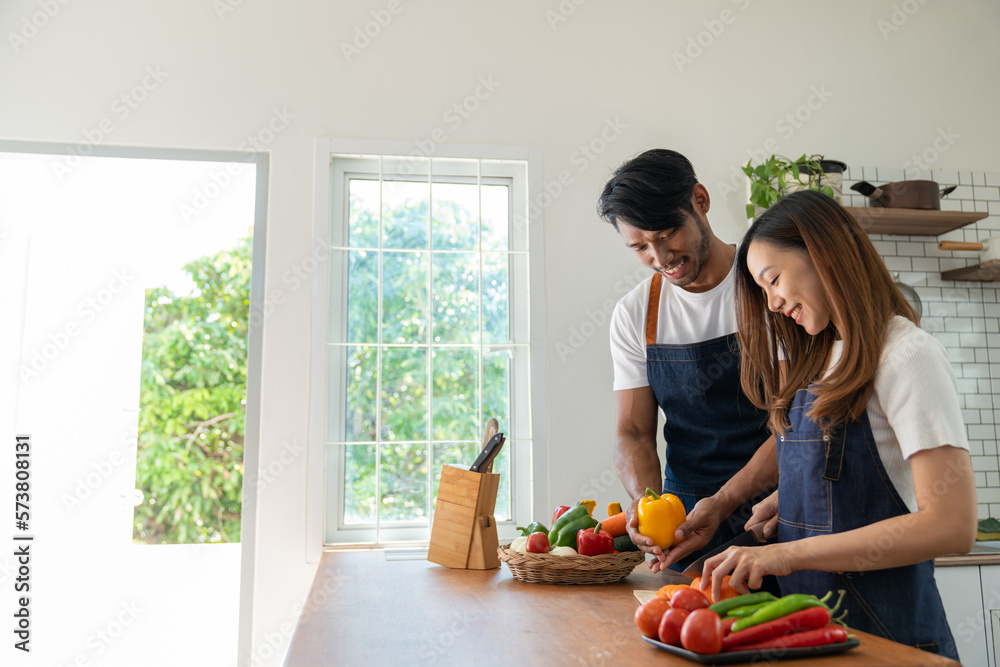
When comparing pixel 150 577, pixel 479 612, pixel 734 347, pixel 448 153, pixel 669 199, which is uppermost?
pixel 448 153

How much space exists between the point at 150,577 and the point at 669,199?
5.50 meters

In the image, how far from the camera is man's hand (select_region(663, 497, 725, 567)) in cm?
152

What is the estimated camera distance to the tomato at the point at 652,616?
3.51ft

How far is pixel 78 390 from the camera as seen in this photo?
3568mm

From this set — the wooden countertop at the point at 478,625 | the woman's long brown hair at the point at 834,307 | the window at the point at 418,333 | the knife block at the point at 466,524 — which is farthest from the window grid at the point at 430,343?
the woman's long brown hair at the point at 834,307

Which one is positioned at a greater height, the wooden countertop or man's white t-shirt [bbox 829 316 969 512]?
man's white t-shirt [bbox 829 316 969 512]

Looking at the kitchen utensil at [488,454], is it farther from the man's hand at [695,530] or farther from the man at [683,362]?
the man's hand at [695,530]

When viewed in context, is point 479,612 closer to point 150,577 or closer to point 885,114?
point 885,114

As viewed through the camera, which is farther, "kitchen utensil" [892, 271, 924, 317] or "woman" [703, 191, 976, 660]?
"kitchen utensil" [892, 271, 924, 317]

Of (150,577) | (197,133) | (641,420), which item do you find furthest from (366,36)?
(150,577)

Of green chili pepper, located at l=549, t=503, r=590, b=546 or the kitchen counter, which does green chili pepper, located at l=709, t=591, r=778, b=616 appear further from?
Result: the kitchen counter

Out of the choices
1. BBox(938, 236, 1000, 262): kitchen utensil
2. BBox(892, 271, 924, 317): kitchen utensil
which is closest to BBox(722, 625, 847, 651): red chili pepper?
BBox(892, 271, 924, 317): kitchen utensil

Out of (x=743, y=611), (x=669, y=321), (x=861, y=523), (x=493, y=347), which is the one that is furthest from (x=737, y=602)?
(x=493, y=347)

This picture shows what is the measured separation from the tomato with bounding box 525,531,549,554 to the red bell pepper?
8 centimetres
